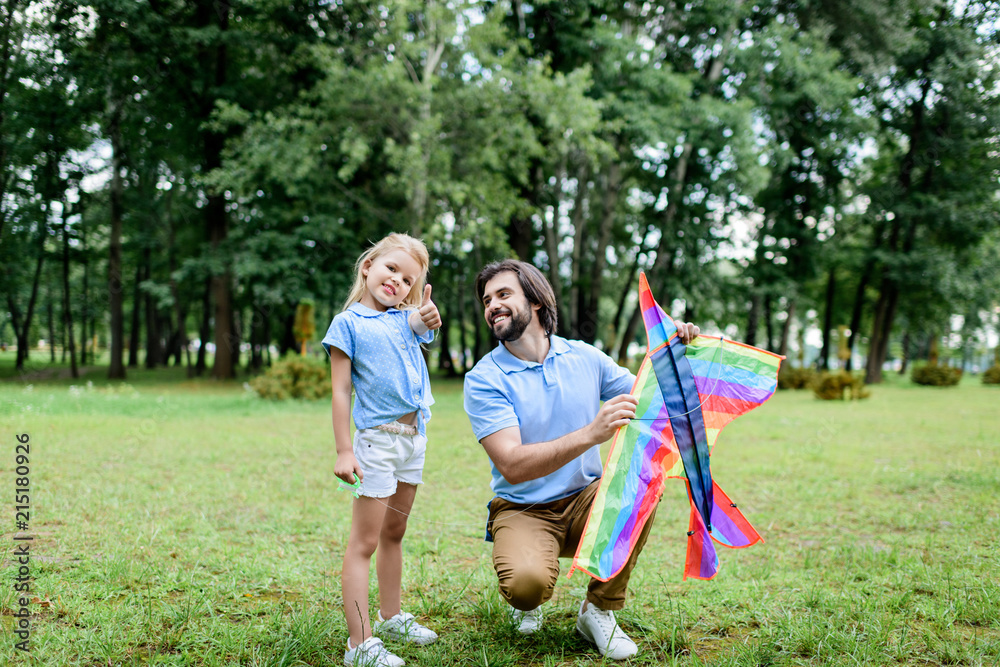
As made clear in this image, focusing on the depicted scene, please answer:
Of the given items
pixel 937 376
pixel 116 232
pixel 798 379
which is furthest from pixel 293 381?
pixel 937 376

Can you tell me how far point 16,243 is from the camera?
19547mm

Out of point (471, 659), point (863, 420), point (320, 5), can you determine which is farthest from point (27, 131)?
point (863, 420)

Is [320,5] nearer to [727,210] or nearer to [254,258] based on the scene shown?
[254,258]

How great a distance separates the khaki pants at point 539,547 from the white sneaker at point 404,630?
0.38m

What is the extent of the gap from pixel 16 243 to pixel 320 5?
39.9 feet

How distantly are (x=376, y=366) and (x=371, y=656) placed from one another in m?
1.12

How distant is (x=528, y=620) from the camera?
2.85 m

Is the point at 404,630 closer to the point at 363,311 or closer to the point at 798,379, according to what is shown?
the point at 363,311

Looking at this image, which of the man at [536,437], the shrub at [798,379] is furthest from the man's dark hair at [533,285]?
the shrub at [798,379]

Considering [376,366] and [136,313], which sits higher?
[136,313]

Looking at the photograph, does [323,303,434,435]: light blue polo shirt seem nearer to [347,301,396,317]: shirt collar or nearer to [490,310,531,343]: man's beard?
[347,301,396,317]: shirt collar

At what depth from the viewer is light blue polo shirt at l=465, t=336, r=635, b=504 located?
2586mm

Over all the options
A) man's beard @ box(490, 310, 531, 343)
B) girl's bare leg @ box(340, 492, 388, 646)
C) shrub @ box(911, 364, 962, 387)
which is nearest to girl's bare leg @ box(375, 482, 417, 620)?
girl's bare leg @ box(340, 492, 388, 646)

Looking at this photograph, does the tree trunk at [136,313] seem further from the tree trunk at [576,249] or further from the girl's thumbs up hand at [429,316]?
the girl's thumbs up hand at [429,316]
